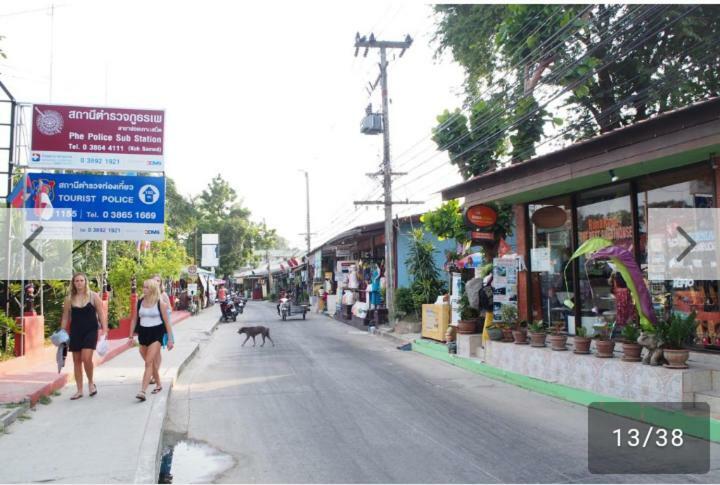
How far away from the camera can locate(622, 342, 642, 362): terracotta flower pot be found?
24.3 ft

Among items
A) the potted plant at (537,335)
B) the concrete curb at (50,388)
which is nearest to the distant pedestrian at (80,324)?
the concrete curb at (50,388)

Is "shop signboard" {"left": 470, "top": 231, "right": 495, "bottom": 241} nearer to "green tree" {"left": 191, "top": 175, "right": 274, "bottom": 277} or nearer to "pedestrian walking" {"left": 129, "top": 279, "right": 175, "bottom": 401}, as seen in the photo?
"pedestrian walking" {"left": 129, "top": 279, "right": 175, "bottom": 401}

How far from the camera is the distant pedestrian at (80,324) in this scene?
302 inches

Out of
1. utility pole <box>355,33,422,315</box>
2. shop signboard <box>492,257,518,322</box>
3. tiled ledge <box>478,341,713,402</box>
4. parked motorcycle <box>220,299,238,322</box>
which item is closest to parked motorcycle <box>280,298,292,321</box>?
parked motorcycle <box>220,299,238,322</box>

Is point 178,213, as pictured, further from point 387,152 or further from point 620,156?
point 620,156

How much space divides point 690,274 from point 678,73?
9183 millimetres

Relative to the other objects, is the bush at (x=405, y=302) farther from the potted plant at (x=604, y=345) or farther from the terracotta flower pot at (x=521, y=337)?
the potted plant at (x=604, y=345)

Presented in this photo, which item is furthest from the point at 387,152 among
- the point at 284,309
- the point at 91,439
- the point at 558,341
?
the point at 91,439

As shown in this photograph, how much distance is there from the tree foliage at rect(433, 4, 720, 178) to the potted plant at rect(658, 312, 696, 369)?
25.1ft

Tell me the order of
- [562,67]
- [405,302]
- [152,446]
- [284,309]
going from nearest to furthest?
1. [152,446]
2. [562,67]
3. [405,302]
4. [284,309]

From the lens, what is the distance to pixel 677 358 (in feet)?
22.3

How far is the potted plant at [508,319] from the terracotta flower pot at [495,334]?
11cm

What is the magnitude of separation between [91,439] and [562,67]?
14314mm

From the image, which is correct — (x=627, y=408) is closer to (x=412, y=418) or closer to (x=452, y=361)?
(x=412, y=418)
